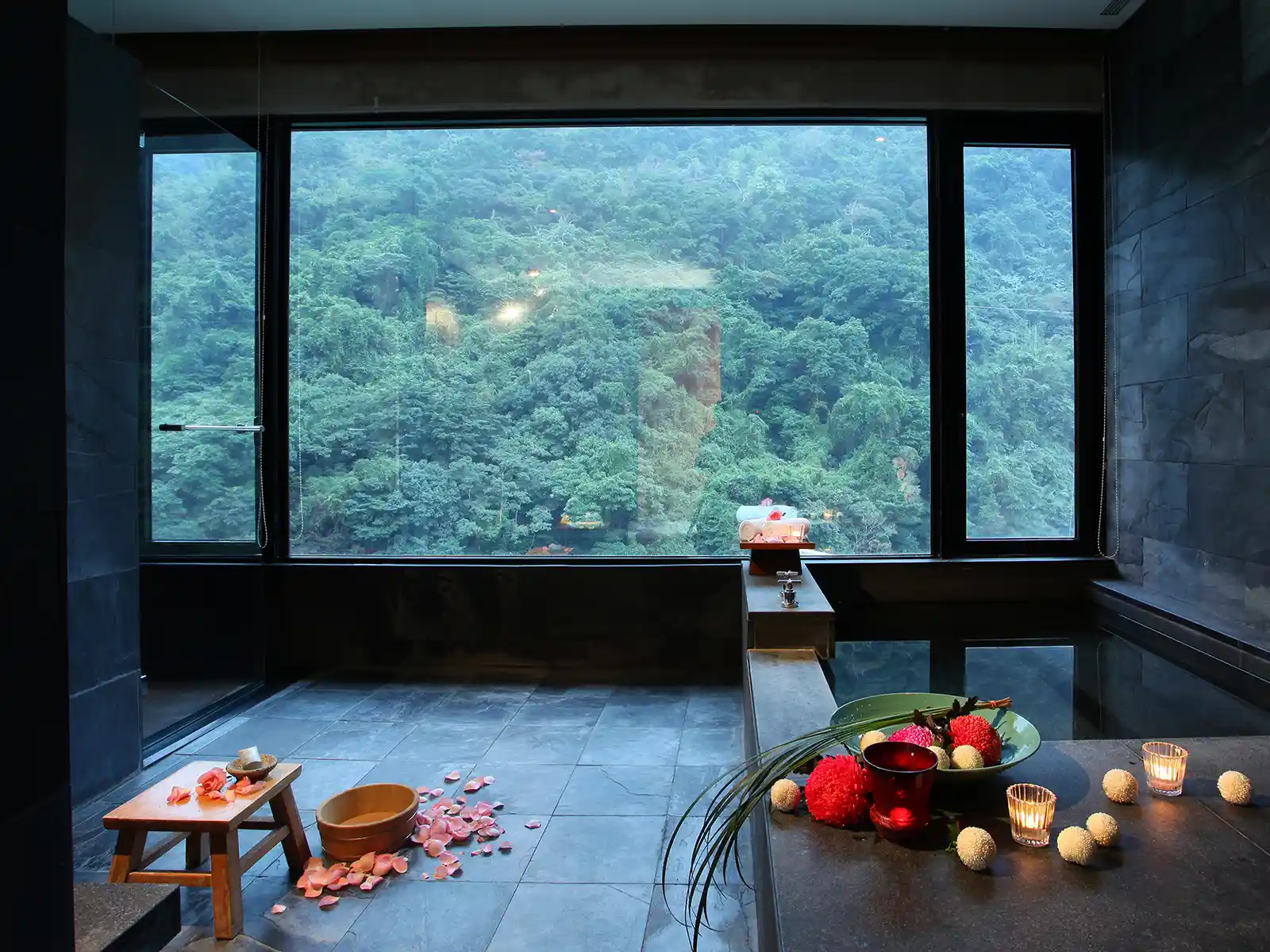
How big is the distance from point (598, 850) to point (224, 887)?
901 mm

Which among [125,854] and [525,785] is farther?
[525,785]

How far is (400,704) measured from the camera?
139 inches

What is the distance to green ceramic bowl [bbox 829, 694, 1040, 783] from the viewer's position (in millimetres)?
1276

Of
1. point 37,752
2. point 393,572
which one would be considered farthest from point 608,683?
point 37,752

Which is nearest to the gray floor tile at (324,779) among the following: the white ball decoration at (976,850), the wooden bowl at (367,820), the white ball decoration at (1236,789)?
the wooden bowl at (367,820)

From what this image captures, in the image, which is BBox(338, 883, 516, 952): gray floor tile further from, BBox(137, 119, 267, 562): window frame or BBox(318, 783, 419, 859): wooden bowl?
BBox(137, 119, 267, 562): window frame

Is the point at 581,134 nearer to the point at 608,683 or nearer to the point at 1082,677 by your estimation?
the point at 608,683

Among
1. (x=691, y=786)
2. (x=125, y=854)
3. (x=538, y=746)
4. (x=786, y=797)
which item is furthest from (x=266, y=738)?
(x=786, y=797)

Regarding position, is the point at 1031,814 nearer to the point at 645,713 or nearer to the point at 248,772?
the point at 248,772

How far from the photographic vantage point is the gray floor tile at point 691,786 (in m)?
2.47

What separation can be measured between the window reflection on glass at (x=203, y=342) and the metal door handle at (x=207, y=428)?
0.06 feet

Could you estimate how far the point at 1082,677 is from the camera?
296 cm

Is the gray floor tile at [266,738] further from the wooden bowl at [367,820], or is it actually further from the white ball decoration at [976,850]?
the white ball decoration at [976,850]

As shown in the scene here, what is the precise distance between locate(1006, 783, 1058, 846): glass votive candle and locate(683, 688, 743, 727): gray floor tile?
83.6 inches
